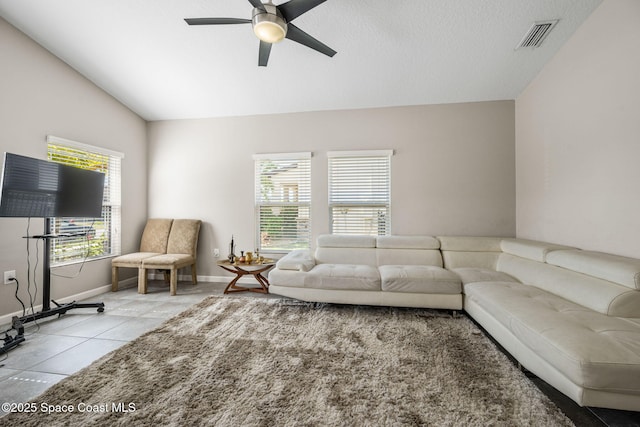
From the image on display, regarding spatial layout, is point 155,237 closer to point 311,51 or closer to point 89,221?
point 89,221

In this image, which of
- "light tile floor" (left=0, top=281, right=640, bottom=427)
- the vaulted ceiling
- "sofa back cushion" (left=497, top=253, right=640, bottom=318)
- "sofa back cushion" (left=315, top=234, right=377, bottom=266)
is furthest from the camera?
"sofa back cushion" (left=315, top=234, right=377, bottom=266)

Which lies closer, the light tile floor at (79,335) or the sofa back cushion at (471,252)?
the light tile floor at (79,335)

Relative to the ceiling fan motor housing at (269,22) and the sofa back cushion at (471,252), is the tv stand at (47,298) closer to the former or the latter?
the ceiling fan motor housing at (269,22)

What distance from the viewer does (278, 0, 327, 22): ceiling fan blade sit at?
1.85 meters

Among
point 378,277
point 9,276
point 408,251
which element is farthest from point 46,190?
point 408,251

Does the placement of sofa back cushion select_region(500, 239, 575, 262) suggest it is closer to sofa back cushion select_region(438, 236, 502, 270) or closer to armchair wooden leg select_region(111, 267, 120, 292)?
sofa back cushion select_region(438, 236, 502, 270)

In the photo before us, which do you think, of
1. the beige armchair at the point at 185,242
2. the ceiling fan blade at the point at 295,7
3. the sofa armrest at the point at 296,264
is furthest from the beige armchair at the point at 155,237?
the ceiling fan blade at the point at 295,7

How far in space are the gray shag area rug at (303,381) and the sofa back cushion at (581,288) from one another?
29.1 inches

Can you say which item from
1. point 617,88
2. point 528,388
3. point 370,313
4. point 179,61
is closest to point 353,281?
point 370,313

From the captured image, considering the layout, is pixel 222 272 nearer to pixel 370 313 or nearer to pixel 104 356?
pixel 104 356

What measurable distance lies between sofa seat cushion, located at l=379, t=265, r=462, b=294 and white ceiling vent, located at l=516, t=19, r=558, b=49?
2.62m

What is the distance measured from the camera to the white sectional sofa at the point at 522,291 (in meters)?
1.29

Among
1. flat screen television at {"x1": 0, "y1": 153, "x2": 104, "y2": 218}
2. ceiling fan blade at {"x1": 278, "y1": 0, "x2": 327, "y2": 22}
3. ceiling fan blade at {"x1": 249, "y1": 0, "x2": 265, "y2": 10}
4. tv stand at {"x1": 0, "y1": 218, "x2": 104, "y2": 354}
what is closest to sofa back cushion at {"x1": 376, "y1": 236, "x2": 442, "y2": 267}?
ceiling fan blade at {"x1": 278, "y1": 0, "x2": 327, "y2": 22}

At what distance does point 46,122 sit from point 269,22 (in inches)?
122
